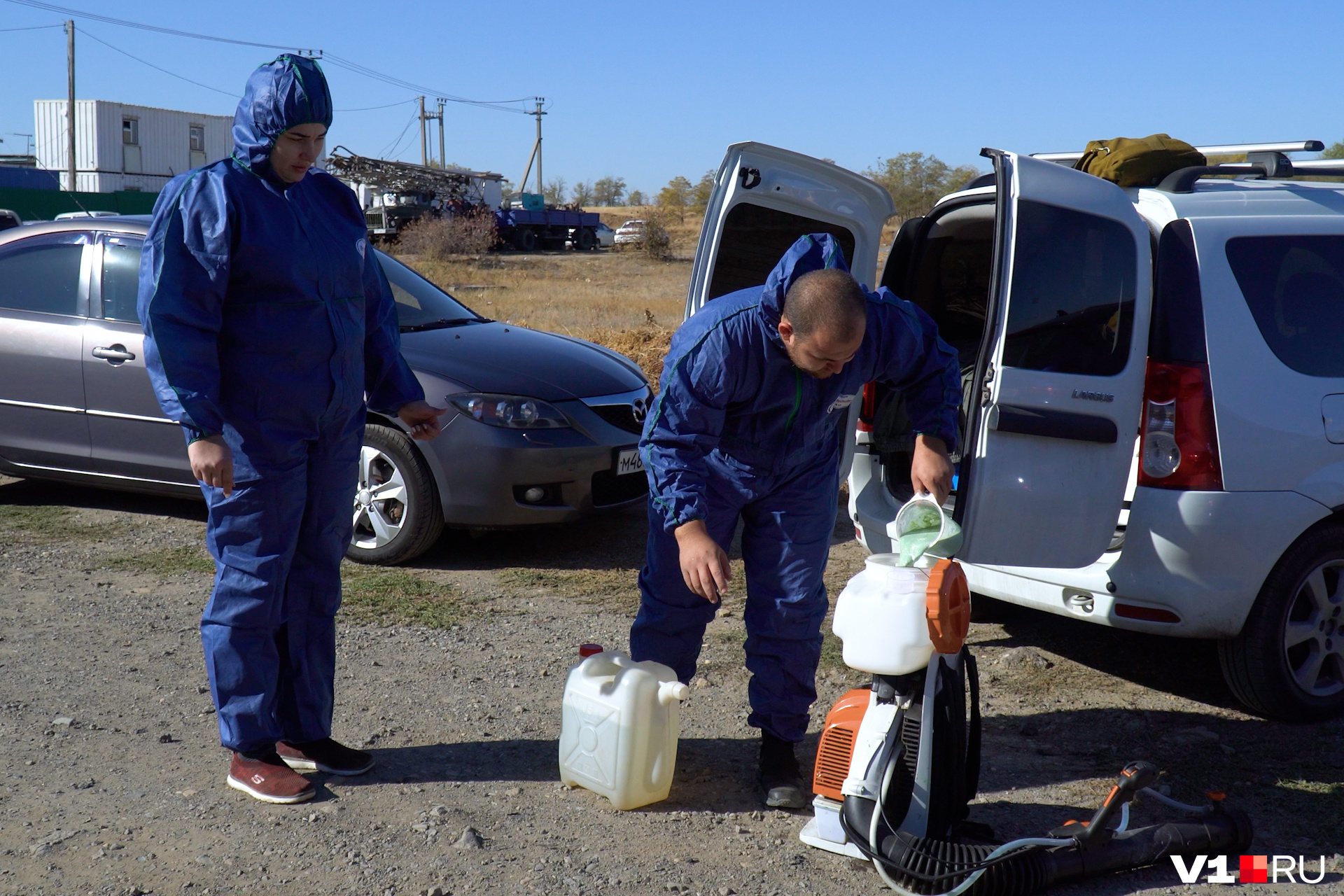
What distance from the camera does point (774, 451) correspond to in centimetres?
317

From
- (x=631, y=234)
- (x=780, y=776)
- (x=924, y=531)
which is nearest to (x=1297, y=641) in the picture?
(x=924, y=531)

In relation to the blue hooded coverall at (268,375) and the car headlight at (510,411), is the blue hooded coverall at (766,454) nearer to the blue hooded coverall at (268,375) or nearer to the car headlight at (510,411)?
the blue hooded coverall at (268,375)

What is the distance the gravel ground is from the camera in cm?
291

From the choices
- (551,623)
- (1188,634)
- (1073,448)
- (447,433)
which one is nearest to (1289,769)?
(1188,634)

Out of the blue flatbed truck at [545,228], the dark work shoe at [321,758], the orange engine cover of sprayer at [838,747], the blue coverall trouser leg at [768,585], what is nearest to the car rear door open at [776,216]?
the blue coverall trouser leg at [768,585]

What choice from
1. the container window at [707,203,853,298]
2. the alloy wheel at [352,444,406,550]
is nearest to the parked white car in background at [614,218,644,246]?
the alloy wheel at [352,444,406,550]

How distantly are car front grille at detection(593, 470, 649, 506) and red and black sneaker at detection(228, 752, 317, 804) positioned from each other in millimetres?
2543

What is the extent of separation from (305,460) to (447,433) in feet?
7.19

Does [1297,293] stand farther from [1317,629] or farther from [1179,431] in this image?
[1317,629]

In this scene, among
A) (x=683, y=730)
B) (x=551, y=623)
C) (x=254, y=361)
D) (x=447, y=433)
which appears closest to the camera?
(x=254, y=361)

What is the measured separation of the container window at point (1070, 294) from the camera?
3.50 meters

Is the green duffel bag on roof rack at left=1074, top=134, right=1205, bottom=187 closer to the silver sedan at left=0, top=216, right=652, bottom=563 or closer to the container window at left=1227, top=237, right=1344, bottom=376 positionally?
the container window at left=1227, top=237, right=1344, bottom=376

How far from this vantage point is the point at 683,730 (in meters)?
3.83

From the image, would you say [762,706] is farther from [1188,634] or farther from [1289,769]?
[1289,769]
